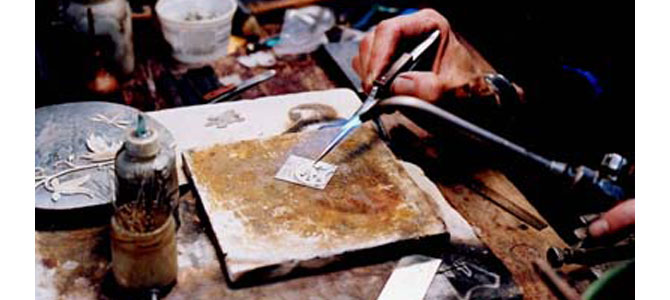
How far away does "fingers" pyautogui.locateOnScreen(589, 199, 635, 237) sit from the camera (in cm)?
123

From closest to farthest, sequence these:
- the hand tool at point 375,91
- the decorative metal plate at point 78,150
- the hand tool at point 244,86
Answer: the decorative metal plate at point 78,150, the hand tool at point 375,91, the hand tool at point 244,86

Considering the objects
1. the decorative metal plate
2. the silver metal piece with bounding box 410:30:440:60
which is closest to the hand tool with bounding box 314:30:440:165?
the silver metal piece with bounding box 410:30:440:60

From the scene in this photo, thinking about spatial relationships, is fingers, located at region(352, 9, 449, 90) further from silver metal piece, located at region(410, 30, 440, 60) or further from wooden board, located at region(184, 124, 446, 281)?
wooden board, located at region(184, 124, 446, 281)

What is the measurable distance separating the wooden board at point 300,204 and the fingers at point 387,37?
193 mm

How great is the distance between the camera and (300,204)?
4.58 feet

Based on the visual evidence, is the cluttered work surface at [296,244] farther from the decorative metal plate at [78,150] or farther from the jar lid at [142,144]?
the jar lid at [142,144]

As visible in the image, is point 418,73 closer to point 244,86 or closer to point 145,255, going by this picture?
point 244,86

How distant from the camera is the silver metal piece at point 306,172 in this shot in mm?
1449

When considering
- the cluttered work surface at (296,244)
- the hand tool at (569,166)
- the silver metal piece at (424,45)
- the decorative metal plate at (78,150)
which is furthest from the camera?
the silver metal piece at (424,45)

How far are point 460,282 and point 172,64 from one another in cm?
102

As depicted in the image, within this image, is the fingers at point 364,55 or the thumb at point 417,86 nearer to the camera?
the thumb at point 417,86

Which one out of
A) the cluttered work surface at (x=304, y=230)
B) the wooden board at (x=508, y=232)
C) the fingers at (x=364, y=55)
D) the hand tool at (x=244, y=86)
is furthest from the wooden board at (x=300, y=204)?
the hand tool at (x=244, y=86)

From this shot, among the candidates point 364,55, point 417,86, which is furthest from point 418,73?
point 364,55

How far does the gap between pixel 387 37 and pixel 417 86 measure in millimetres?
156
